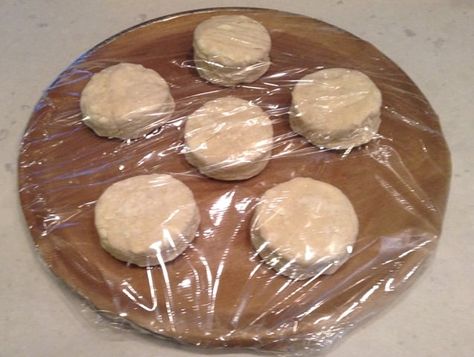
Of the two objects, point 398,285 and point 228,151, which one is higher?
point 228,151

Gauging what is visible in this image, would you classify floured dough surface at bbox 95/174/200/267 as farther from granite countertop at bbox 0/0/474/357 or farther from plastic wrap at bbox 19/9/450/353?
granite countertop at bbox 0/0/474/357

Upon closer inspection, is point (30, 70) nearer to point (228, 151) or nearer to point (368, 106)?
point (228, 151)

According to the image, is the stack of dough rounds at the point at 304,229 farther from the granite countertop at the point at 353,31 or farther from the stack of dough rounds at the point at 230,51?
the stack of dough rounds at the point at 230,51

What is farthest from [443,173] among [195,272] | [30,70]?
[30,70]

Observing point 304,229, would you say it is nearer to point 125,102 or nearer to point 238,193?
point 238,193

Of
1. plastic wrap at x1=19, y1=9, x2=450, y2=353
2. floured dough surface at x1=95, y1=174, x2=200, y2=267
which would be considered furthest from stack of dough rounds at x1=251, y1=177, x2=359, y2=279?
floured dough surface at x1=95, y1=174, x2=200, y2=267

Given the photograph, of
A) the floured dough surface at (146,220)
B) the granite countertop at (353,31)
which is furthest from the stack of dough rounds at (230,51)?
the granite countertop at (353,31)
